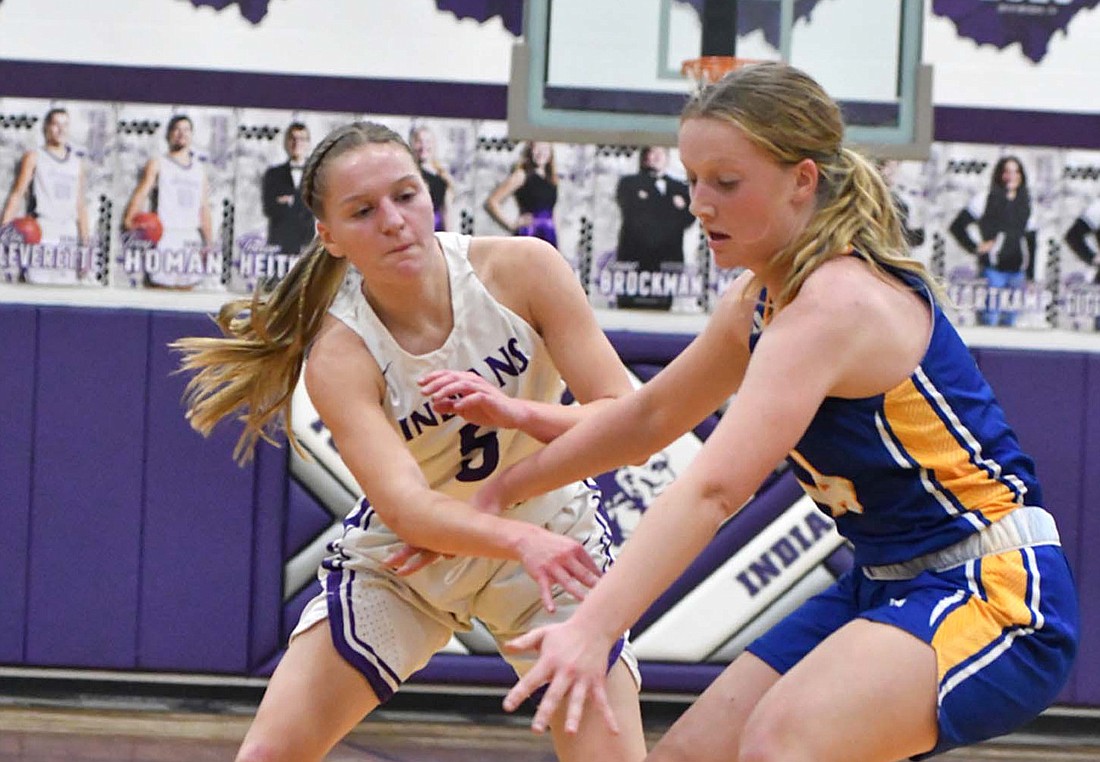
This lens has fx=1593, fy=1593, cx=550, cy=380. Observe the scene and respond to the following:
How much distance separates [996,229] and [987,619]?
11.5 ft

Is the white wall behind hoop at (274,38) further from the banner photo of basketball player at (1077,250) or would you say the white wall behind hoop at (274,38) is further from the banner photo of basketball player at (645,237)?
the banner photo of basketball player at (1077,250)

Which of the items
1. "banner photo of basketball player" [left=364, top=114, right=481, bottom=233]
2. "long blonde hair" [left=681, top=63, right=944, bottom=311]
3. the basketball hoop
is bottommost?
"long blonde hair" [left=681, top=63, right=944, bottom=311]

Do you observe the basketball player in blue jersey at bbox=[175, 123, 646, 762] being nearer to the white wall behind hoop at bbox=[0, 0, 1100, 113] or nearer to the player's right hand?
the player's right hand

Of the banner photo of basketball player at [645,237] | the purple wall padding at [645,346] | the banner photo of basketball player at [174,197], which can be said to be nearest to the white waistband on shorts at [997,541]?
the purple wall padding at [645,346]

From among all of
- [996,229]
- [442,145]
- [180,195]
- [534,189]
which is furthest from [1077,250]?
[180,195]

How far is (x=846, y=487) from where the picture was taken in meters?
2.34

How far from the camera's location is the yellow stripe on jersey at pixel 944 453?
2.25 m

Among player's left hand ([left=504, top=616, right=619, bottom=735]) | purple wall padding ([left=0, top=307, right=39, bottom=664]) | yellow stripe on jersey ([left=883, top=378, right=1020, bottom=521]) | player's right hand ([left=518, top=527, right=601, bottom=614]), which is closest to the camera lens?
player's left hand ([left=504, top=616, right=619, bottom=735])

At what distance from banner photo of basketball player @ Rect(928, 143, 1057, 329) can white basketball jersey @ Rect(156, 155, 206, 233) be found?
2493 millimetres

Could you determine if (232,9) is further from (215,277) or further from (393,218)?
(393,218)

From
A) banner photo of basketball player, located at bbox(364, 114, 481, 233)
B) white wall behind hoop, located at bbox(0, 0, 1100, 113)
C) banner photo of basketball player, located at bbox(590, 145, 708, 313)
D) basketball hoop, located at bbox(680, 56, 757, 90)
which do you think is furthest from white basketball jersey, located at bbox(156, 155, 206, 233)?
basketball hoop, located at bbox(680, 56, 757, 90)

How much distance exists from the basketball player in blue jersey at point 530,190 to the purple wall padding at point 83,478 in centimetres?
124

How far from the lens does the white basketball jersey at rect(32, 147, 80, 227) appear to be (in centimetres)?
527

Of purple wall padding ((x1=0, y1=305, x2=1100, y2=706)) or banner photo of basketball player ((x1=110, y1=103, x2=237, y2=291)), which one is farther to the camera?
banner photo of basketball player ((x1=110, y1=103, x2=237, y2=291))
